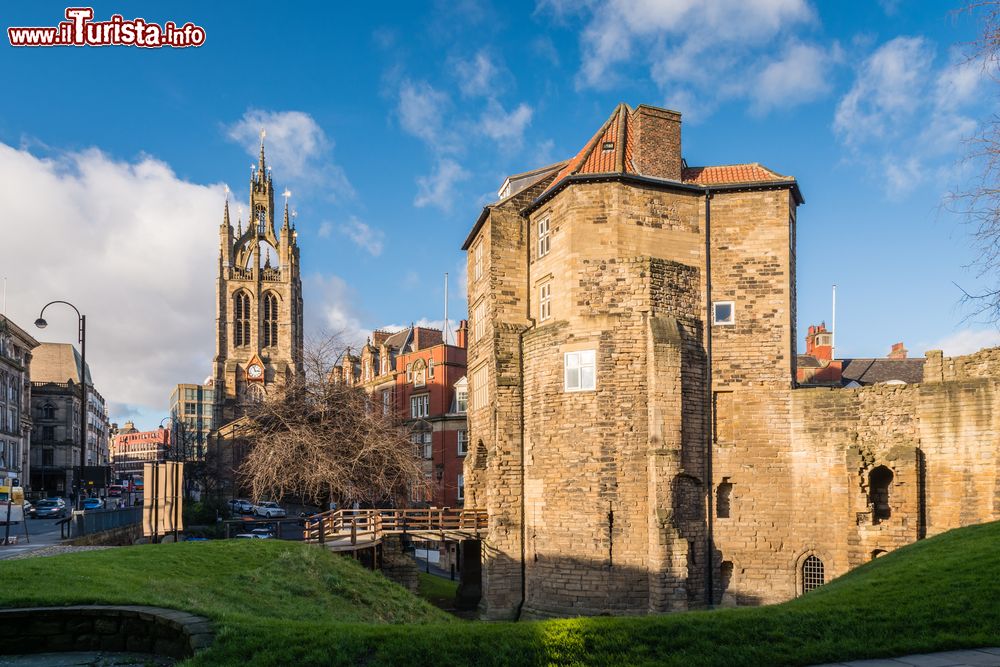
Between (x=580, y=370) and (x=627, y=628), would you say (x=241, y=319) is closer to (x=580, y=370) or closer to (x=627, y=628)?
(x=580, y=370)

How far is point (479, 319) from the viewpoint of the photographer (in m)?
31.8

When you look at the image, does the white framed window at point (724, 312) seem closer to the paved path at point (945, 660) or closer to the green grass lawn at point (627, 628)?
the green grass lawn at point (627, 628)

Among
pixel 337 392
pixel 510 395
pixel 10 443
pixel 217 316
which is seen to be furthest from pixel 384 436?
pixel 217 316

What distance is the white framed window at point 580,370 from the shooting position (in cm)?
2595

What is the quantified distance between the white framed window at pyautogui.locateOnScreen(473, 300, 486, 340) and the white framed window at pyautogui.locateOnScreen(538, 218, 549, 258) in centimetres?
327

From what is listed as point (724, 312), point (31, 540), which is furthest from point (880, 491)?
point (31, 540)

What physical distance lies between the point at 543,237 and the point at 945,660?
20.8 m

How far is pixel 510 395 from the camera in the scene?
28.1 m

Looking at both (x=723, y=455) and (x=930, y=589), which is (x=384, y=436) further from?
(x=930, y=589)

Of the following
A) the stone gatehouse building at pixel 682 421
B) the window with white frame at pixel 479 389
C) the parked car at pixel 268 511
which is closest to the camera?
the stone gatehouse building at pixel 682 421

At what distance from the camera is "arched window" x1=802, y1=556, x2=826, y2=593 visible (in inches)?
1008

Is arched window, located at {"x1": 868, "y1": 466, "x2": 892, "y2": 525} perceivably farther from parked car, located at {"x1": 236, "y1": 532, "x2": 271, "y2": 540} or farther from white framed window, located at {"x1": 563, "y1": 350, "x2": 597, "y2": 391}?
parked car, located at {"x1": 236, "y1": 532, "x2": 271, "y2": 540}

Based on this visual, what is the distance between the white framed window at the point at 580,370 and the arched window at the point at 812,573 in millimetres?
8912

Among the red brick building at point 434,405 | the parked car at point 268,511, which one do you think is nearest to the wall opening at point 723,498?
the red brick building at point 434,405
